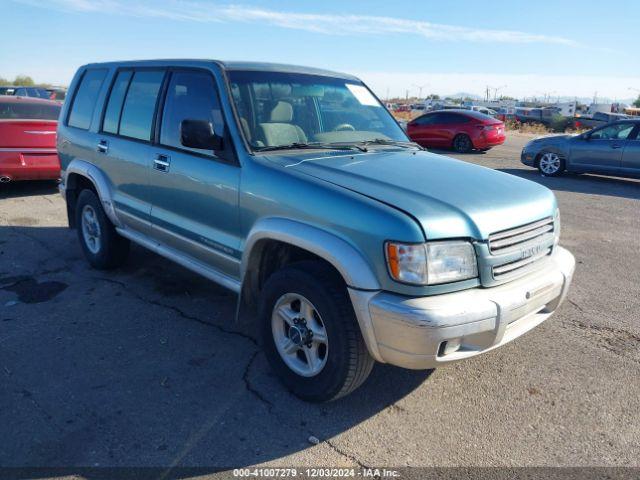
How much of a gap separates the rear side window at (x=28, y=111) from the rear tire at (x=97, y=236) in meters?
4.40

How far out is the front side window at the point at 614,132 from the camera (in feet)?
38.1

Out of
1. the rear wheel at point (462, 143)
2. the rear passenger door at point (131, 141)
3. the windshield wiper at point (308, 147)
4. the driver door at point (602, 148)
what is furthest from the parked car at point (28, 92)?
the windshield wiper at point (308, 147)

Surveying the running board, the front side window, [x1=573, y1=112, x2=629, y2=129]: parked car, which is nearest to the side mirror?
the running board

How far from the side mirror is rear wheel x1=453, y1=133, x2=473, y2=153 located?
47.6 ft

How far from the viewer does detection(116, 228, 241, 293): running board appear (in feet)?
12.1

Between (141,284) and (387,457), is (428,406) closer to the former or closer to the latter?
(387,457)

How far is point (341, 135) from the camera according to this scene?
4.07 metres

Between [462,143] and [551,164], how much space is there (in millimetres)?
4636

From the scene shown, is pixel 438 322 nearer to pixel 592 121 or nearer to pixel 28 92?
pixel 28 92

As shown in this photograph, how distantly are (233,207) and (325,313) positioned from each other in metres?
1.03

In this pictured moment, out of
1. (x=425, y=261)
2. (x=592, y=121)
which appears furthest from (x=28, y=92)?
(x=592, y=121)

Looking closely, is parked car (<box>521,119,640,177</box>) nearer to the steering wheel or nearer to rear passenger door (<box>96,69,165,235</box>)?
the steering wheel

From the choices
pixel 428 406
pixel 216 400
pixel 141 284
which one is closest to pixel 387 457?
pixel 428 406

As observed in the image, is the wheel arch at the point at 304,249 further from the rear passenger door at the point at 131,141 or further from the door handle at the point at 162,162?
the rear passenger door at the point at 131,141
